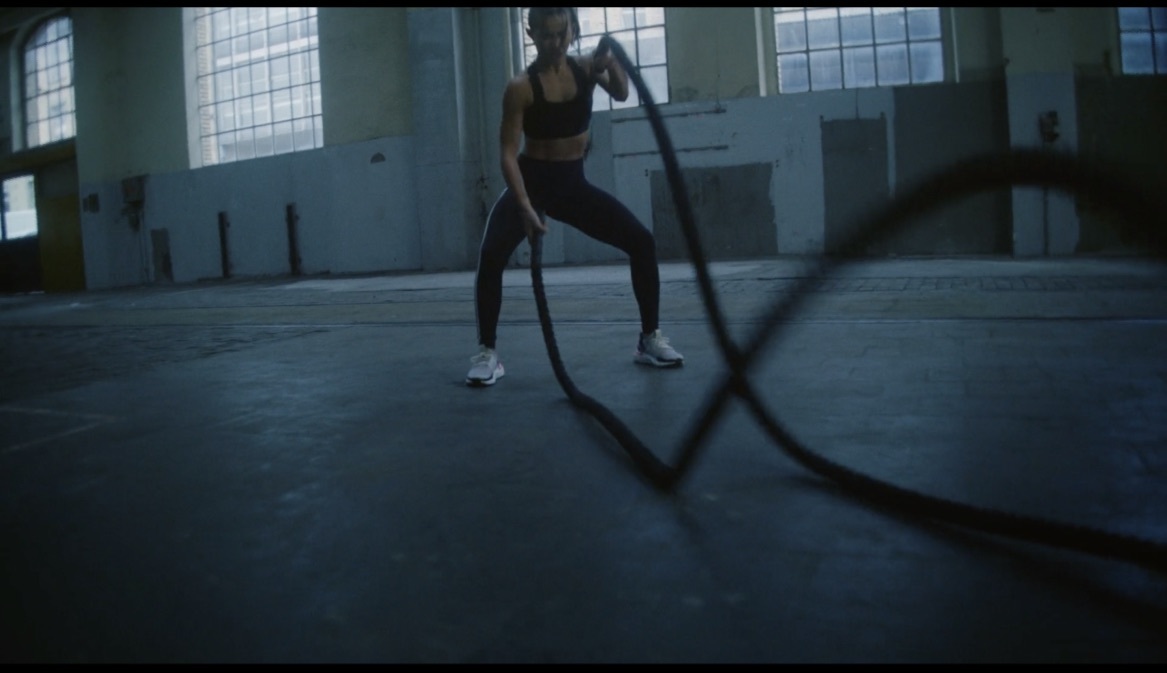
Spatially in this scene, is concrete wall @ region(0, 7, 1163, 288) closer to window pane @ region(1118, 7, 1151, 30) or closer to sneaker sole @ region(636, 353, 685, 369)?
window pane @ region(1118, 7, 1151, 30)

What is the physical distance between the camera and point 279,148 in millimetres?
15688

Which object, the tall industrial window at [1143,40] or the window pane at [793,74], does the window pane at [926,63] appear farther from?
the tall industrial window at [1143,40]

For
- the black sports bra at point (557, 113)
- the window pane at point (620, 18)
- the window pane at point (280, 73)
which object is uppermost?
the window pane at point (280, 73)

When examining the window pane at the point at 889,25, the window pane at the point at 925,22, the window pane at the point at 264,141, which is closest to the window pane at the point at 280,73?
the window pane at the point at 264,141

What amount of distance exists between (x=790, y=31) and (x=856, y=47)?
100 cm

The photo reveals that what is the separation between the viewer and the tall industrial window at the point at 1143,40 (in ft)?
37.2

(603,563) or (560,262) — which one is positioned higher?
(560,262)

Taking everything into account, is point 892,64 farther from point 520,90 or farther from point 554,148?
point 520,90

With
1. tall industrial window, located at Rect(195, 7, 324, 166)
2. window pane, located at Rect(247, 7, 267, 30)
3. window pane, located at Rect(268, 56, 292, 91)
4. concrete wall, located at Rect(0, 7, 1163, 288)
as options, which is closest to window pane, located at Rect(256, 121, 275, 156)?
tall industrial window, located at Rect(195, 7, 324, 166)

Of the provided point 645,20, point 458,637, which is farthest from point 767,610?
point 645,20

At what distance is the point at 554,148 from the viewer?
3369 millimetres

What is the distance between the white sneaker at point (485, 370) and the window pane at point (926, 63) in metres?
10.4
